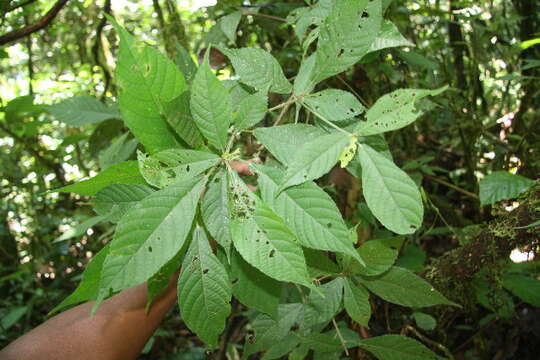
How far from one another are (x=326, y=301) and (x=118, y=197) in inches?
Answer: 16.4

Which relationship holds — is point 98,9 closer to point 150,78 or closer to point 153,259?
point 150,78

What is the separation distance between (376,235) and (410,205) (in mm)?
884

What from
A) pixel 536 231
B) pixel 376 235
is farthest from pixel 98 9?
pixel 536 231

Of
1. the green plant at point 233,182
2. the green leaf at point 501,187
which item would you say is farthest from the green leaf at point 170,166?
the green leaf at point 501,187

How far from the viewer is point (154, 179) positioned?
1.71 feet

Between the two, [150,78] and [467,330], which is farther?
[467,330]

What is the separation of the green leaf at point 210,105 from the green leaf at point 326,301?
0.37m

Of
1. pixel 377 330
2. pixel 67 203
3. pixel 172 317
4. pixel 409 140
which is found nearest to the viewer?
pixel 377 330

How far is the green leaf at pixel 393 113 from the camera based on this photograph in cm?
47

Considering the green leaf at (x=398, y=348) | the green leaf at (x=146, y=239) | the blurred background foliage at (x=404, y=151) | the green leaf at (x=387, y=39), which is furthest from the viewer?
the blurred background foliage at (x=404, y=151)

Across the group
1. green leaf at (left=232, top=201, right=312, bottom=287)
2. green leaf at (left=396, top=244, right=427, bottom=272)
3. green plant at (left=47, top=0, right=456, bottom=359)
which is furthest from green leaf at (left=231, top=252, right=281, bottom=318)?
green leaf at (left=396, top=244, right=427, bottom=272)

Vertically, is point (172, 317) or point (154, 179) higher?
point (154, 179)

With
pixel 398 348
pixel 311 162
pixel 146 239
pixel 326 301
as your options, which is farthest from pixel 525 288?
pixel 146 239

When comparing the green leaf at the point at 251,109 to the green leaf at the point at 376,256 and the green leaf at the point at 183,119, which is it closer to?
the green leaf at the point at 183,119
